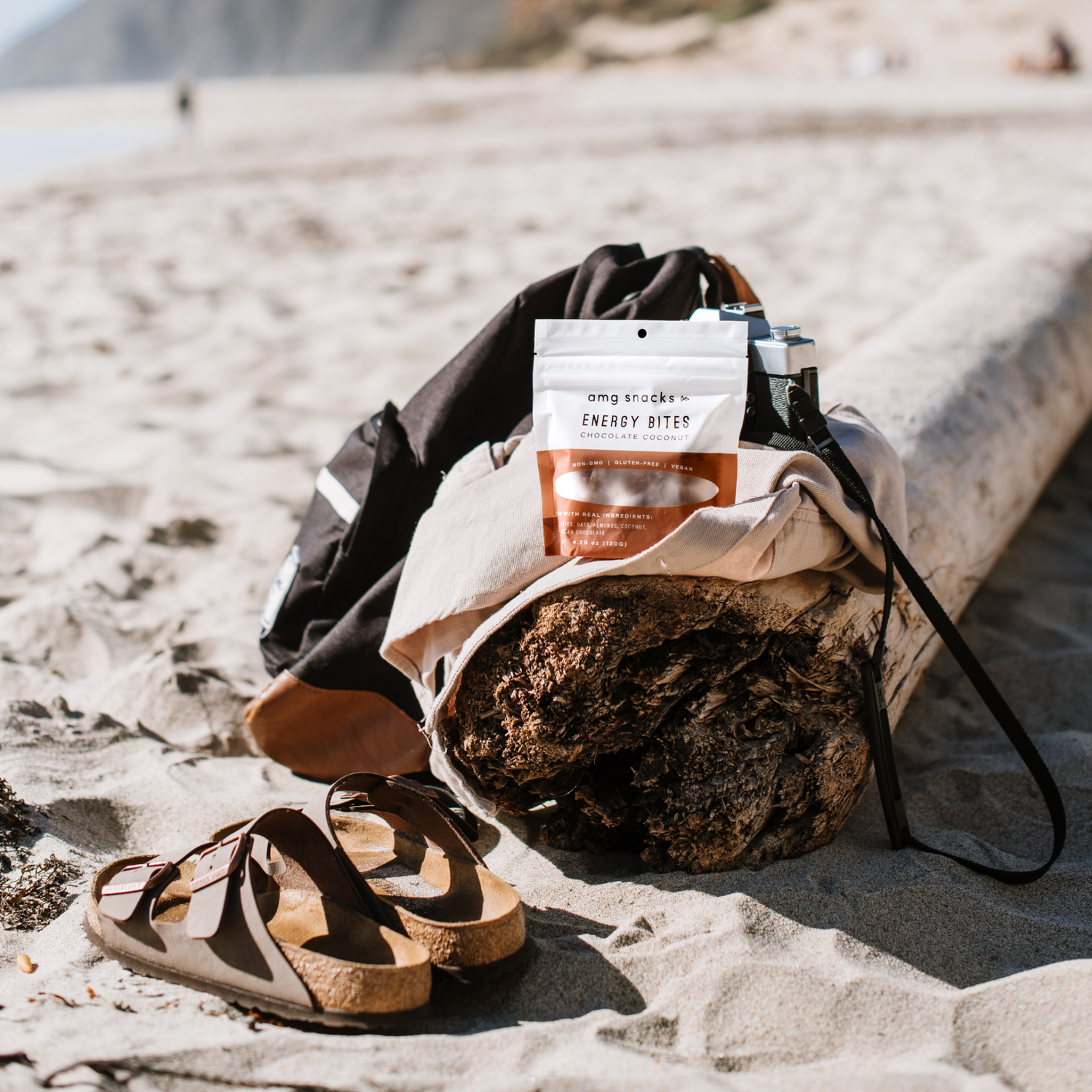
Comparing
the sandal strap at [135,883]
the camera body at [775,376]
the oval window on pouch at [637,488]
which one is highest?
the camera body at [775,376]

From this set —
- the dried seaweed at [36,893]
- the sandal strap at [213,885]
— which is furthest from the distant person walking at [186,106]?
the sandal strap at [213,885]

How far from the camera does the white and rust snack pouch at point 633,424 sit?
4.82 ft

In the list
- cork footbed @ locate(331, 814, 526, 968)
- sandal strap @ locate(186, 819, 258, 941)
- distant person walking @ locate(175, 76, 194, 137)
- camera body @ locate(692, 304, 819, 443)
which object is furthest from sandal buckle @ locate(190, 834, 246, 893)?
distant person walking @ locate(175, 76, 194, 137)

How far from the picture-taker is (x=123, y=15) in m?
192

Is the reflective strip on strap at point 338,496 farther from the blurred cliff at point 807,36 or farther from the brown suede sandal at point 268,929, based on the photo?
the blurred cliff at point 807,36

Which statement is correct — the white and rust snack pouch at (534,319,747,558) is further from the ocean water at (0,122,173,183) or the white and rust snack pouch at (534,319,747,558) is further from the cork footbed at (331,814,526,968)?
the ocean water at (0,122,173,183)

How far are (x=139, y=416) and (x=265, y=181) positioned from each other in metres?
6.85

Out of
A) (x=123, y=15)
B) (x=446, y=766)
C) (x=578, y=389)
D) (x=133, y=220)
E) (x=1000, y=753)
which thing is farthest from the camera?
(x=123, y=15)

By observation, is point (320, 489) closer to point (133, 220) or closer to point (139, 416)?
point (139, 416)

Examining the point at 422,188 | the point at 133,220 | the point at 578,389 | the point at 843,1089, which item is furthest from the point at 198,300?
the point at 843,1089

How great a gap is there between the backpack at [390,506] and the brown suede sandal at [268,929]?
1.44 ft

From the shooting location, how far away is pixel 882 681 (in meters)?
1.79

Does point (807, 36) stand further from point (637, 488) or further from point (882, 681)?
point (637, 488)

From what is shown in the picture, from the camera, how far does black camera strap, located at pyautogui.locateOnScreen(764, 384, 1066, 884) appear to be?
161cm
